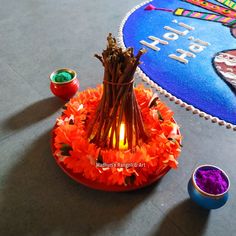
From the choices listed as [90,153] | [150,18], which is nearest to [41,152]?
[90,153]

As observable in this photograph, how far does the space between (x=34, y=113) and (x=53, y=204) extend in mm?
494

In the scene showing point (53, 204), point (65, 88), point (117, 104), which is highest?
point (117, 104)

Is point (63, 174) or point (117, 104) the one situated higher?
point (117, 104)

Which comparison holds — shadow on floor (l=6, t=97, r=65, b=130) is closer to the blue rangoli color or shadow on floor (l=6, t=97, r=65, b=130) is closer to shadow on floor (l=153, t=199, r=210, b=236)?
the blue rangoli color

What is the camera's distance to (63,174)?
108 centimetres

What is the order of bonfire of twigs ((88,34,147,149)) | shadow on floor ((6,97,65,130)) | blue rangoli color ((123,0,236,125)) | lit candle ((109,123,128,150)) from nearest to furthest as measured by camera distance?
bonfire of twigs ((88,34,147,149)) → lit candle ((109,123,128,150)) → shadow on floor ((6,97,65,130)) → blue rangoli color ((123,0,236,125))

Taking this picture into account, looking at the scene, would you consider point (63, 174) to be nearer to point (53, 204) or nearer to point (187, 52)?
point (53, 204)

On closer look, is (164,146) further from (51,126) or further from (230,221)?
(51,126)

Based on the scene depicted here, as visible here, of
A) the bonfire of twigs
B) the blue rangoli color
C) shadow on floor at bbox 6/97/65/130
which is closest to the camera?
the bonfire of twigs

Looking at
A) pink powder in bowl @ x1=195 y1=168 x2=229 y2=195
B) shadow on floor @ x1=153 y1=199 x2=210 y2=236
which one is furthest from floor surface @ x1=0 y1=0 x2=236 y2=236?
pink powder in bowl @ x1=195 y1=168 x2=229 y2=195

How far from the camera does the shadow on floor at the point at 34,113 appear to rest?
4.21 ft

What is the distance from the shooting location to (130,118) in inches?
38.4

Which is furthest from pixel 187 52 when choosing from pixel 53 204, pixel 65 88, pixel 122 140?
pixel 53 204

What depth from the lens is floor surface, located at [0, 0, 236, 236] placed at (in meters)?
0.94
